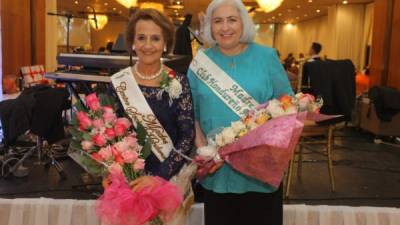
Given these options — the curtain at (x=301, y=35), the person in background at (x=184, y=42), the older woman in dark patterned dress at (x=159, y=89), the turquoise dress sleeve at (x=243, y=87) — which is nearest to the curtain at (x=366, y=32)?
the curtain at (x=301, y=35)

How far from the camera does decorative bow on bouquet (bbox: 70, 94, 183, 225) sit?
4.20 feet

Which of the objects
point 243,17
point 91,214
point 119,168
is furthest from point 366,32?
point 119,168

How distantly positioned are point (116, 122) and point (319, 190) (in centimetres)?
234

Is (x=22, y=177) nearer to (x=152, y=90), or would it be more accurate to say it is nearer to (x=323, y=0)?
(x=152, y=90)

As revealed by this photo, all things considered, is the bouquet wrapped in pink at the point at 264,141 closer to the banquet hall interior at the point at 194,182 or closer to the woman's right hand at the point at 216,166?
the woman's right hand at the point at 216,166

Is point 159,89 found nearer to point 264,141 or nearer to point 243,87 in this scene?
point 243,87

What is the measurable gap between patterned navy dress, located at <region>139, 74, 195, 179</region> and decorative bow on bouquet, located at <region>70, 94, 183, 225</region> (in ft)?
0.34

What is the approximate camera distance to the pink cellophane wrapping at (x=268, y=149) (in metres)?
1.30

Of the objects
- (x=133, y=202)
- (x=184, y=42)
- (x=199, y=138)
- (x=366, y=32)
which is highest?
(x=366, y=32)

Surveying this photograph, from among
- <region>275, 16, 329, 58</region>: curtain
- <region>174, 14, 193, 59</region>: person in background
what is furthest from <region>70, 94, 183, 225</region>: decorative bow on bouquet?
<region>275, 16, 329, 58</region>: curtain

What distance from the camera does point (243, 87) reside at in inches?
62.3

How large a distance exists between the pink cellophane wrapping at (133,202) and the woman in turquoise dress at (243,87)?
0.90 feet

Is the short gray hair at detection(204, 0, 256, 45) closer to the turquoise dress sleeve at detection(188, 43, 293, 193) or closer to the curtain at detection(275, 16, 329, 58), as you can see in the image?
the turquoise dress sleeve at detection(188, 43, 293, 193)

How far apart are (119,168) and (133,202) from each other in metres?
0.11
